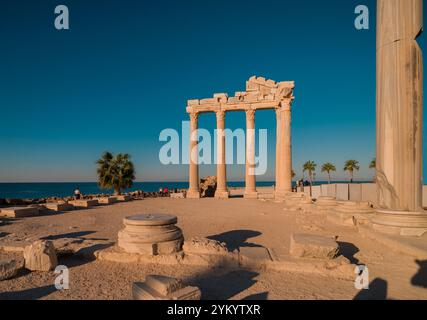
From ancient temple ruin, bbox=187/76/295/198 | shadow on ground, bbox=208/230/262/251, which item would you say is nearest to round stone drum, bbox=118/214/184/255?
shadow on ground, bbox=208/230/262/251

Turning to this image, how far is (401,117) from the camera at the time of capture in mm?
8773

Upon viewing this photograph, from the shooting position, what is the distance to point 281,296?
5012 millimetres

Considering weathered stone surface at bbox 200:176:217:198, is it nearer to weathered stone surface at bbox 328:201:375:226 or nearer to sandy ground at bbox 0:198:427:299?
weathered stone surface at bbox 328:201:375:226

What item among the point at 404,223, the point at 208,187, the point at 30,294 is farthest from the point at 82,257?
the point at 208,187

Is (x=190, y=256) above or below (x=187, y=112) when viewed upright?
below

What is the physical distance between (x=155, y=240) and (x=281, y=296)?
12.3ft

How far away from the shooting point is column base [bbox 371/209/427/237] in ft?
27.0

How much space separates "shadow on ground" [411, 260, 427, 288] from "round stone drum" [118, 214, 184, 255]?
570 cm

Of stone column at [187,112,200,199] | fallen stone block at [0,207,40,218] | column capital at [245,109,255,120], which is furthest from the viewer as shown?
stone column at [187,112,200,199]

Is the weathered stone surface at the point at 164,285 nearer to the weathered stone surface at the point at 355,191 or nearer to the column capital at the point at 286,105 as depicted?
the weathered stone surface at the point at 355,191
